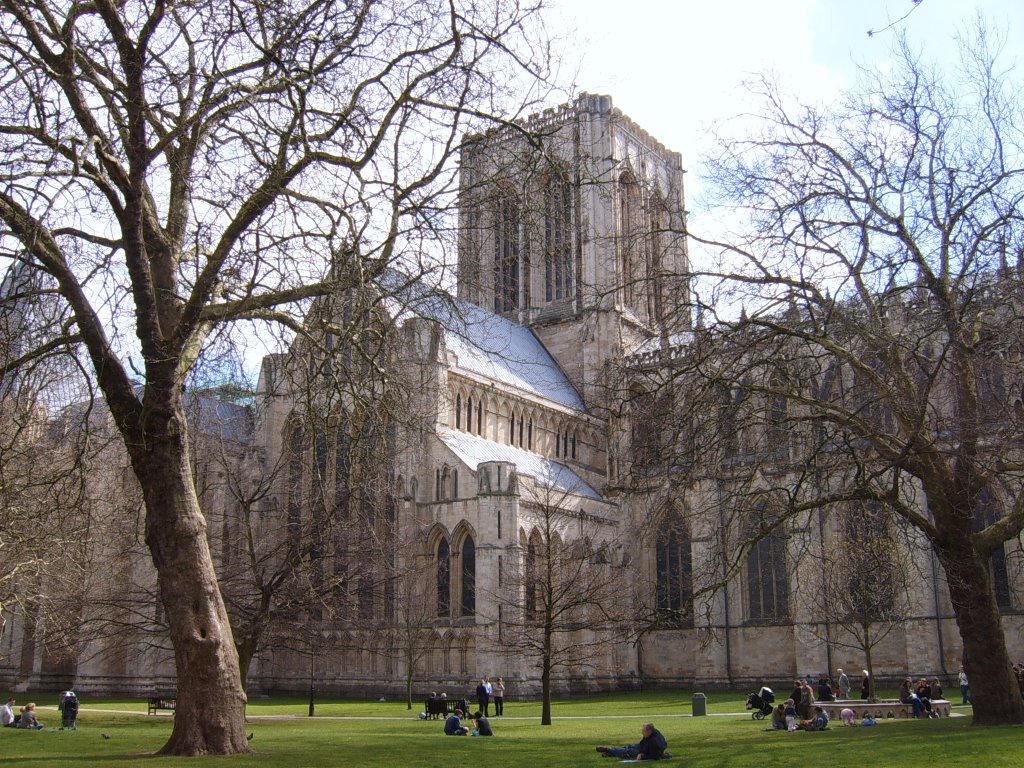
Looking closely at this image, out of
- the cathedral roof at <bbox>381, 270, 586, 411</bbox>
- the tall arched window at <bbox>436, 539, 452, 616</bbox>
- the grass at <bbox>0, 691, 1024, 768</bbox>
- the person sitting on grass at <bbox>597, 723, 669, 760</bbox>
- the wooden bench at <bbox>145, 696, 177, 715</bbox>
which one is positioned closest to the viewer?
the grass at <bbox>0, 691, 1024, 768</bbox>

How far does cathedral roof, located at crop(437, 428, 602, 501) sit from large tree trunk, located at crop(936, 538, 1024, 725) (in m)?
22.3

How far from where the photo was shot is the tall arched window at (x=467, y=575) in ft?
127

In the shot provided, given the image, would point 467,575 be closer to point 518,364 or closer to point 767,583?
point 767,583

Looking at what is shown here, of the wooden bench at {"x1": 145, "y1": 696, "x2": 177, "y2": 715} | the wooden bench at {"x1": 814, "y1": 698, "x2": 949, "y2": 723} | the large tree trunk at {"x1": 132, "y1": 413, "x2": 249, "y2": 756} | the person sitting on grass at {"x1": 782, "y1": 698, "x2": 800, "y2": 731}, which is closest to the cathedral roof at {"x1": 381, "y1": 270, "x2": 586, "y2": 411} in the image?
the wooden bench at {"x1": 145, "y1": 696, "x2": 177, "y2": 715}

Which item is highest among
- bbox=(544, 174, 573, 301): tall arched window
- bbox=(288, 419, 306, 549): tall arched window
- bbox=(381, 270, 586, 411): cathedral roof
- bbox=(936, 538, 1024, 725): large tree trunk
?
bbox=(381, 270, 586, 411): cathedral roof

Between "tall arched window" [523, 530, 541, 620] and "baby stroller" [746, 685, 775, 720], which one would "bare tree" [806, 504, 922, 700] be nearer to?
"baby stroller" [746, 685, 775, 720]

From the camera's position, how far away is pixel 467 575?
38500mm

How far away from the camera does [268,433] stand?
4422 cm

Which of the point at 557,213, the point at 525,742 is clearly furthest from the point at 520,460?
the point at 557,213

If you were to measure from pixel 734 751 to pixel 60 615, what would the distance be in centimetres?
2126

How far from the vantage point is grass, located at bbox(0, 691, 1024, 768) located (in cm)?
1376

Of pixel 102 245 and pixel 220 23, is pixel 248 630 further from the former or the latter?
pixel 220 23

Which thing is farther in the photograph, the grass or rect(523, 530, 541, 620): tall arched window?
rect(523, 530, 541, 620): tall arched window

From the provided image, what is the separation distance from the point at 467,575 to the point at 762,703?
1493cm
